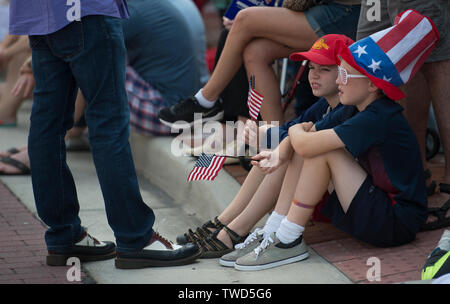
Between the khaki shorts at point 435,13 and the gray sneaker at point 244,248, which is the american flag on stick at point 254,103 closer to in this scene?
the gray sneaker at point 244,248

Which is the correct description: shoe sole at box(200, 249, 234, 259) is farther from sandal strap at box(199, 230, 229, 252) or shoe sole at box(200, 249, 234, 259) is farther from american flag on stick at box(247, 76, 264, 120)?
american flag on stick at box(247, 76, 264, 120)

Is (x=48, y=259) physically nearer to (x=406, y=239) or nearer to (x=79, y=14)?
(x=79, y=14)

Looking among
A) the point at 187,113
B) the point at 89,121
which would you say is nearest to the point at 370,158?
the point at 89,121

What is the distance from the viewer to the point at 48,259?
3.48 metres

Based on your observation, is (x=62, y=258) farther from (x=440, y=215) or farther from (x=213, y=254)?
(x=440, y=215)

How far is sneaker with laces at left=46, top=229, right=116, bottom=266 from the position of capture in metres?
3.47

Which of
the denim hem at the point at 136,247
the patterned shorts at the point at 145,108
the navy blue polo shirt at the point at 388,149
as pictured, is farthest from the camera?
the patterned shorts at the point at 145,108

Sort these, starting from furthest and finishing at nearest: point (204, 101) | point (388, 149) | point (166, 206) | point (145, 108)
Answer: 1. point (145, 108)
2. point (166, 206)
3. point (204, 101)
4. point (388, 149)

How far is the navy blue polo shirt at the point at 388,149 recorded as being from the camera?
3.25 m

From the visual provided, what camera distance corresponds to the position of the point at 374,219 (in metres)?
3.34

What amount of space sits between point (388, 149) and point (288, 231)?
1.95 ft

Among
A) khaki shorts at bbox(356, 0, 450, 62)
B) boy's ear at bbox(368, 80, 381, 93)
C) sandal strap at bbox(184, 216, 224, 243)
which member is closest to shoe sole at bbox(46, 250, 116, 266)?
sandal strap at bbox(184, 216, 224, 243)

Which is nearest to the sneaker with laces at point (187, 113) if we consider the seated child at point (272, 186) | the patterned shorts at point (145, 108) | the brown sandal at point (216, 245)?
the patterned shorts at point (145, 108)

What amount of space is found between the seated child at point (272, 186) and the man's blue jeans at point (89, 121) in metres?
0.44
